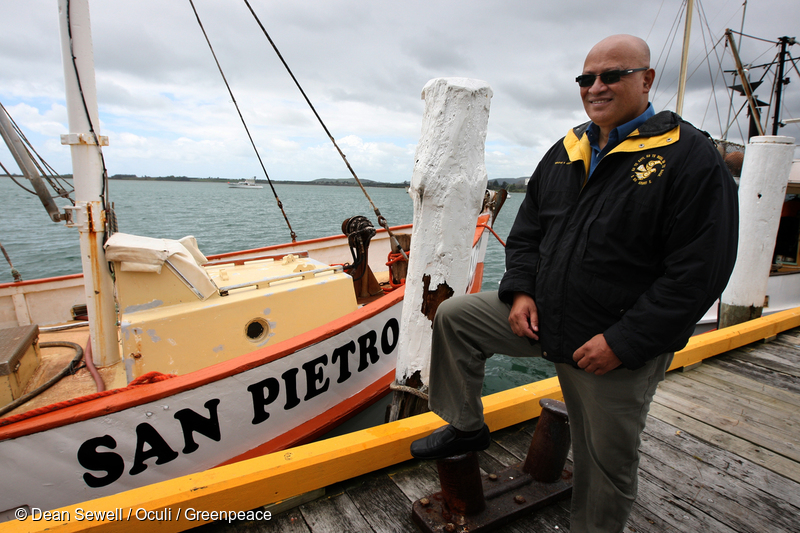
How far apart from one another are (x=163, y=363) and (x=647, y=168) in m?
3.40

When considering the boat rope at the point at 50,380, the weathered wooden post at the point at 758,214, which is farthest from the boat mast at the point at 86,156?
the weathered wooden post at the point at 758,214

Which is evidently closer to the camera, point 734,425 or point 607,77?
point 607,77

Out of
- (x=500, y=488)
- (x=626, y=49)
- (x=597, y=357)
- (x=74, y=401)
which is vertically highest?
(x=626, y=49)

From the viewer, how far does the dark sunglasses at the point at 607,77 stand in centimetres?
144

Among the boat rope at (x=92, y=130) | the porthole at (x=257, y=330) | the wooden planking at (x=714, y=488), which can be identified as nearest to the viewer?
the wooden planking at (x=714, y=488)

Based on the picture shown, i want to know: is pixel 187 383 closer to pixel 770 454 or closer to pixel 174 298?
pixel 174 298

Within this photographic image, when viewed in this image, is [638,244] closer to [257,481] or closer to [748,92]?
[257,481]

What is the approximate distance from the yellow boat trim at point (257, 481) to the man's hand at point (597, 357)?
4.20ft

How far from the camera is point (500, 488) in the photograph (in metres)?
2.12

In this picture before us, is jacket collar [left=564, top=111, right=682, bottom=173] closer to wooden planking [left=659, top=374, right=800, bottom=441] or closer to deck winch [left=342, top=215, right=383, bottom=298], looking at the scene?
wooden planking [left=659, top=374, right=800, bottom=441]

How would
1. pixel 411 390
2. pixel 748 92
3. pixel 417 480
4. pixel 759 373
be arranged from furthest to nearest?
pixel 748 92 → pixel 759 373 → pixel 411 390 → pixel 417 480

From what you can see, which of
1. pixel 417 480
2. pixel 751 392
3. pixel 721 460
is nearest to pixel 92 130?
pixel 417 480

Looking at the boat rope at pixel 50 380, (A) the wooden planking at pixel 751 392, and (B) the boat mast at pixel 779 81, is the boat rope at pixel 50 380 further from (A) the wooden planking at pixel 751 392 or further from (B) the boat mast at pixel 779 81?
(B) the boat mast at pixel 779 81

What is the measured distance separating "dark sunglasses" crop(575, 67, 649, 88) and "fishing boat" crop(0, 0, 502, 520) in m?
1.16
